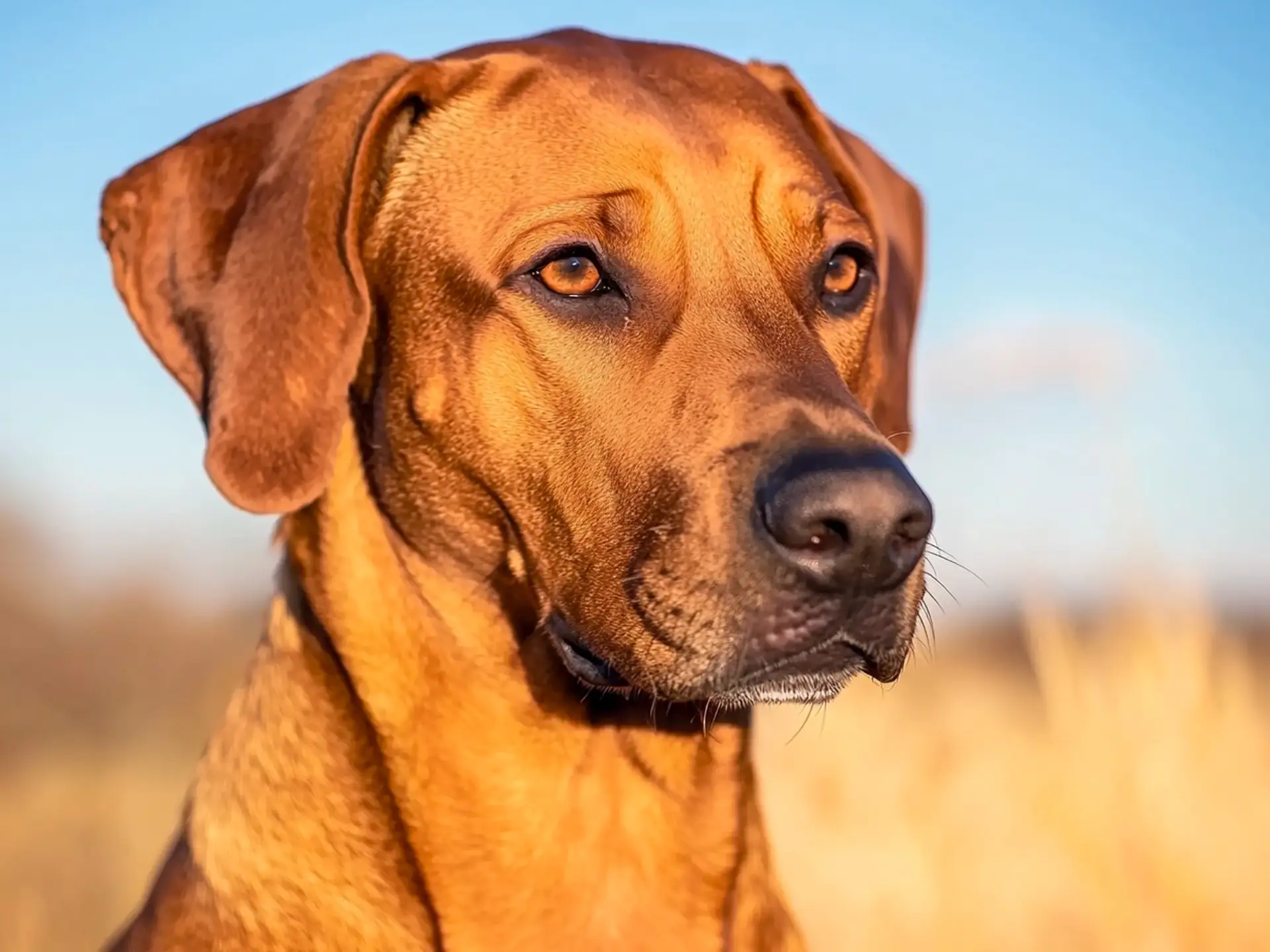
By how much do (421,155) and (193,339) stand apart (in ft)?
2.19

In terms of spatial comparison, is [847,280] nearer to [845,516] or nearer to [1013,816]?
[845,516]

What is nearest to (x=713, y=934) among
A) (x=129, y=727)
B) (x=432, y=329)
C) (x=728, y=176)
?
(x=432, y=329)

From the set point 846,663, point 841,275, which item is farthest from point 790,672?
point 841,275

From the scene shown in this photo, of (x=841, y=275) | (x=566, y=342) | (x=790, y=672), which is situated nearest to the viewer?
(x=790, y=672)

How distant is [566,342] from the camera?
2910mm

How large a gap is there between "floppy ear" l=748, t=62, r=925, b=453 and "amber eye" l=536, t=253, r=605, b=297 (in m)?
0.93

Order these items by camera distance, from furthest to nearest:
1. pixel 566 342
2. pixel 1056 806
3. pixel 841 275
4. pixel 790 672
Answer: pixel 1056 806, pixel 841 275, pixel 566 342, pixel 790 672

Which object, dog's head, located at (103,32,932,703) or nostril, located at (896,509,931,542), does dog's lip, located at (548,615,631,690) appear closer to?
dog's head, located at (103,32,932,703)

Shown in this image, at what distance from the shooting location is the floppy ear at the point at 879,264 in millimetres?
3736

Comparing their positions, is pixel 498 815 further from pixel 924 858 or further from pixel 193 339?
pixel 924 858

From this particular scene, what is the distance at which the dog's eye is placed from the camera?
3.42 m

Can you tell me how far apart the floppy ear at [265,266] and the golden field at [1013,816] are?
1289mm

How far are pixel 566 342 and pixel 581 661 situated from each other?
650 mm

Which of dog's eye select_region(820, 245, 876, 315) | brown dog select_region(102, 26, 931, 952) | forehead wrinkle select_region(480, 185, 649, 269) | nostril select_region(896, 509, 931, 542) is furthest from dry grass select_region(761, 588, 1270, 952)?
forehead wrinkle select_region(480, 185, 649, 269)
